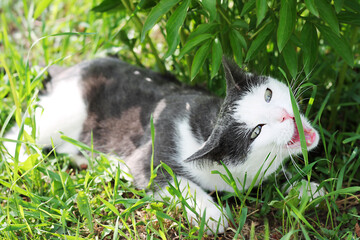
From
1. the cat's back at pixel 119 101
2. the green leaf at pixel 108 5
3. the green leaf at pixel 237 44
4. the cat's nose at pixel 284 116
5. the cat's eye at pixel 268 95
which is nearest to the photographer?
the cat's nose at pixel 284 116

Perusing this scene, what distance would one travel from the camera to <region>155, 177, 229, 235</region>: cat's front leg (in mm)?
1856

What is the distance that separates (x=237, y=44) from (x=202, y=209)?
80 cm

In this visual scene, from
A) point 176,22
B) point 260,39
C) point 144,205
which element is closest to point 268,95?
point 260,39

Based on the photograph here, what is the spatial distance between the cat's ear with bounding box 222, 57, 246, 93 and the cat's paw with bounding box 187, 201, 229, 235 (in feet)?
1.80

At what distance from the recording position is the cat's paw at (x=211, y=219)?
1.86 m

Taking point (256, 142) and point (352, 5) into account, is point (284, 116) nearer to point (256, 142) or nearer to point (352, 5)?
point (256, 142)

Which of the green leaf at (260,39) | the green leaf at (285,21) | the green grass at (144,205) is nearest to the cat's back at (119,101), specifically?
the green grass at (144,205)

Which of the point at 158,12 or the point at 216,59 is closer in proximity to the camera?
the point at 158,12

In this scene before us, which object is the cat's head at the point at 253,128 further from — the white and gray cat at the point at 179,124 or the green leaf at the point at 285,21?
the green leaf at the point at 285,21

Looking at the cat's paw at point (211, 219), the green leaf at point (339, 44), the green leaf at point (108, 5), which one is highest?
the green leaf at point (108, 5)

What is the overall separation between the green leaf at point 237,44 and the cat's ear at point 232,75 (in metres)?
0.04

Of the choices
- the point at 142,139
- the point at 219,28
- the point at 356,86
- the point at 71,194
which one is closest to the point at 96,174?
the point at 71,194

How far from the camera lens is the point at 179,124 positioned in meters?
2.16

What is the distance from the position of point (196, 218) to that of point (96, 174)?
1.94 ft
